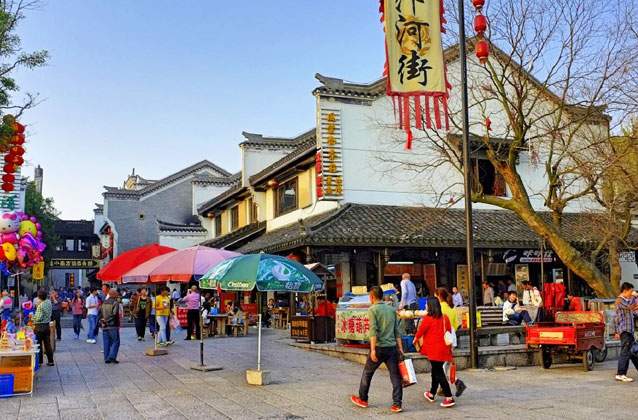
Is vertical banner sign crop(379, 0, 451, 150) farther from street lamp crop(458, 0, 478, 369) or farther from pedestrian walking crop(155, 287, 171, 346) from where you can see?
pedestrian walking crop(155, 287, 171, 346)

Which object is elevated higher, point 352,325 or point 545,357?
point 352,325

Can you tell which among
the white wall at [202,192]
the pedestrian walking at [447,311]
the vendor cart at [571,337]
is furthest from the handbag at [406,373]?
the white wall at [202,192]

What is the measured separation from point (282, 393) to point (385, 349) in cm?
219

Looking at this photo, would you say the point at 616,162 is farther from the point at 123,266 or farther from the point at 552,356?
the point at 123,266

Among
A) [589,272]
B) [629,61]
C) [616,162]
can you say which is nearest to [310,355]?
[589,272]

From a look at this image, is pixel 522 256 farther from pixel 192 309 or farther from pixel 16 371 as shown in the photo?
pixel 16 371

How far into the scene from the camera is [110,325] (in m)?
12.8

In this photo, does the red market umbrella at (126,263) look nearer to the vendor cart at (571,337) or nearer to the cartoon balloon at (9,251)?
the cartoon balloon at (9,251)

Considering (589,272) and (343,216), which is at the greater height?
(343,216)

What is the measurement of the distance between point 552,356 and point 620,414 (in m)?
4.98

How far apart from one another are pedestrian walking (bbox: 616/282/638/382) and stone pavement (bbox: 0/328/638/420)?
30cm

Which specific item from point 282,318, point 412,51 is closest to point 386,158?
point 282,318

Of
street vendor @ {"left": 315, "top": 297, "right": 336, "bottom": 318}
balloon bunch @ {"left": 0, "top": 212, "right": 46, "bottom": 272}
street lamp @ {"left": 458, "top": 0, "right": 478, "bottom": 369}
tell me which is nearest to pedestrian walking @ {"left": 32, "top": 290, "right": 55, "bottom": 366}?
balloon bunch @ {"left": 0, "top": 212, "right": 46, "bottom": 272}

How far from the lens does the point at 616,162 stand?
48.2 feet
